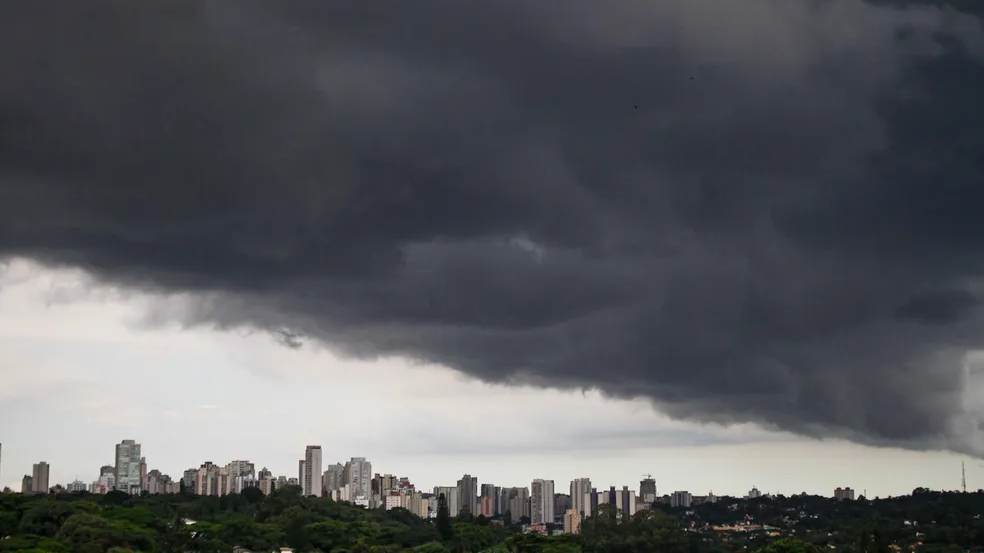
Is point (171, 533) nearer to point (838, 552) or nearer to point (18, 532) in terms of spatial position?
point (18, 532)

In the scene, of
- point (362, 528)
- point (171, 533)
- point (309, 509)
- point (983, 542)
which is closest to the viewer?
point (171, 533)

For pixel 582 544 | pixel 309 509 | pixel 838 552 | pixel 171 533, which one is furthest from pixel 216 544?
pixel 838 552

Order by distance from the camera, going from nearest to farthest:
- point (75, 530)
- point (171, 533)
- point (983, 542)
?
1. point (75, 530)
2. point (171, 533)
3. point (983, 542)

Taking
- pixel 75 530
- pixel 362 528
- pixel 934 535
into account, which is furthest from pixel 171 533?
pixel 934 535

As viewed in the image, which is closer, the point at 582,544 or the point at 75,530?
the point at 75,530

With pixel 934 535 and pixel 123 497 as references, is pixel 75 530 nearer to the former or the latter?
pixel 123 497

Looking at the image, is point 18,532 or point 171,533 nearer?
point 18,532
